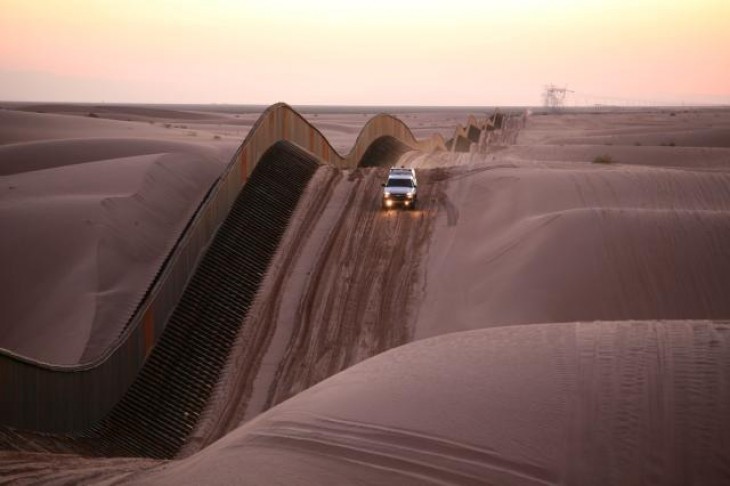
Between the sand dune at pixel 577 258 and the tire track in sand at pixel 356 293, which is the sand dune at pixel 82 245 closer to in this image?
the tire track in sand at pixel 356 293

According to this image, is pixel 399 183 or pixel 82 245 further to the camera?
pixel 399 183

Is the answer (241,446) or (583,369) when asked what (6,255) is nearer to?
(241,446)

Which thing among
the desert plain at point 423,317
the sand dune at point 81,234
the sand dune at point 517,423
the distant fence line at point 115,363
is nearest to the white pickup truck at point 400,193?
the desert plain at point 423,317

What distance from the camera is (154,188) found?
33125 mm

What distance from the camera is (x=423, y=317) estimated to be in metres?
22.1

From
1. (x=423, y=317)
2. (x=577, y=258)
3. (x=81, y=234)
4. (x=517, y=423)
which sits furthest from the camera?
(x=81, y=234)

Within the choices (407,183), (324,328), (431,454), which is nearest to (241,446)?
(431,454)

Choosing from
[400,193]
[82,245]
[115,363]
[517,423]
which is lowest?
[517,423]

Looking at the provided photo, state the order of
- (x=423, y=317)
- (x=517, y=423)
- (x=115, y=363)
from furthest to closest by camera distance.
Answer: (x=423, y=317) < (x=115, y=363) < (x=517, y=423)

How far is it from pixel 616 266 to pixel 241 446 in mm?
14095

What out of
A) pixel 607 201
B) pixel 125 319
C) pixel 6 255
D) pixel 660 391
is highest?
pixel 607 201

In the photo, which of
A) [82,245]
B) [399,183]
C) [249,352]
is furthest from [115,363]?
[399,183]

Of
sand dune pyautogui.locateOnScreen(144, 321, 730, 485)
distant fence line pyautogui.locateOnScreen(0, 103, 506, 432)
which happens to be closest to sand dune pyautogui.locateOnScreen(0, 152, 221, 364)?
distant fence line pyautogui.locateOnScreen(0, 103, 506, 432)

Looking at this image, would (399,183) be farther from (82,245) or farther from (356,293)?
(82,245)
